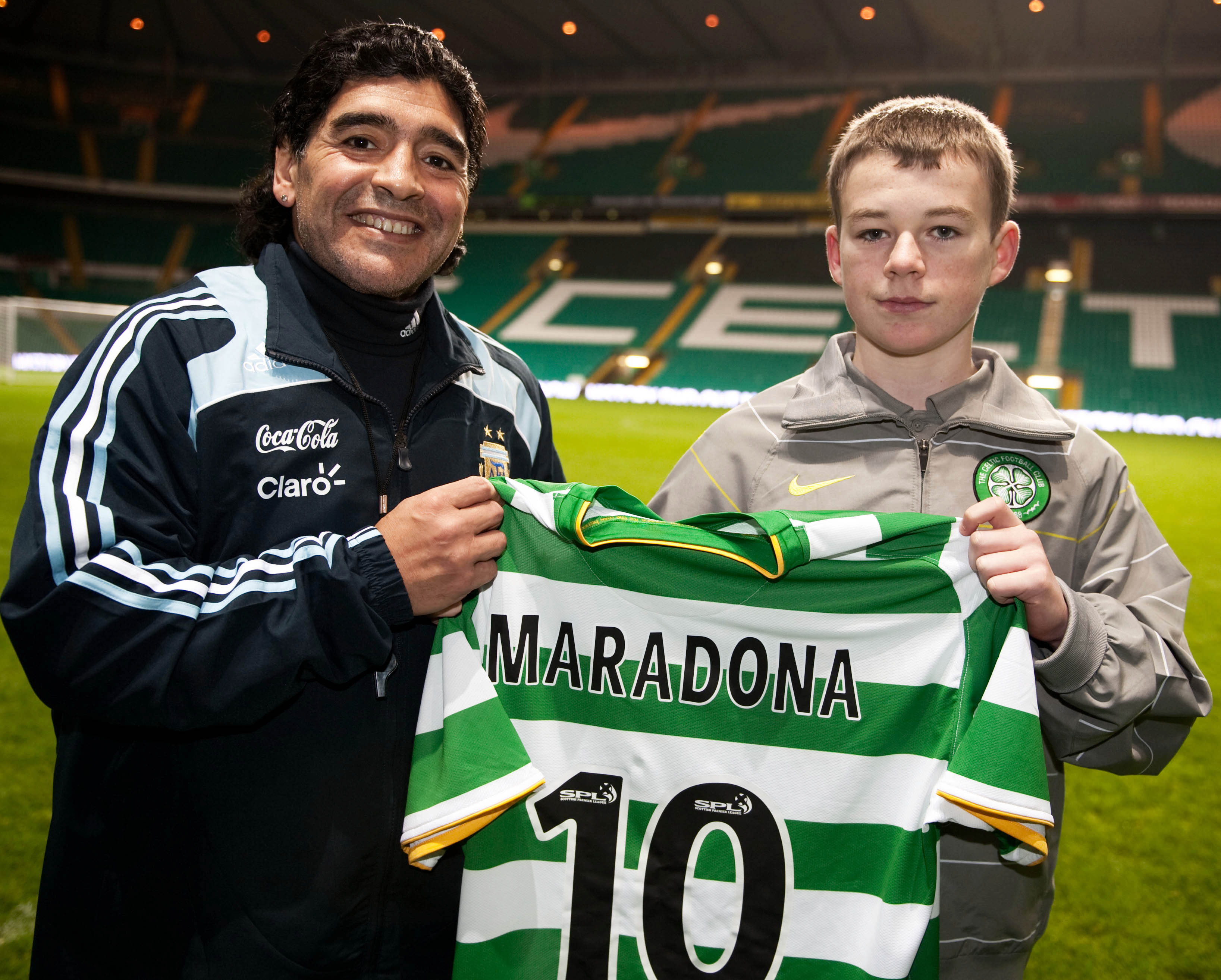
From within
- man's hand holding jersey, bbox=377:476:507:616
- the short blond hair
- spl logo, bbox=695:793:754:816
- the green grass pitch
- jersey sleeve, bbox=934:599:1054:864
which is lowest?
the green grass pitch

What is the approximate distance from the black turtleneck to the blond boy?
0.68m

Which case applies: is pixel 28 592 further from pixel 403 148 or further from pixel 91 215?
pixel 91 215

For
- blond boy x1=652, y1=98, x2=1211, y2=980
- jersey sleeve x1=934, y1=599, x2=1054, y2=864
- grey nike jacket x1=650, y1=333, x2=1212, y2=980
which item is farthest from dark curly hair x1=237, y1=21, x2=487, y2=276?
jersey sleeve x1=934, y1=599, x2=1054, y2=864

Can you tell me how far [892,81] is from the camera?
950 inches

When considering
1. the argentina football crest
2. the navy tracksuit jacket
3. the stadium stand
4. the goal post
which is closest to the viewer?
the navy tracksuit jacket

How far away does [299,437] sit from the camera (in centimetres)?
161

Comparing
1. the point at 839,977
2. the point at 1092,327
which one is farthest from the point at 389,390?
the point at 1092,327

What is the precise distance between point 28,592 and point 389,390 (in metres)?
0.71

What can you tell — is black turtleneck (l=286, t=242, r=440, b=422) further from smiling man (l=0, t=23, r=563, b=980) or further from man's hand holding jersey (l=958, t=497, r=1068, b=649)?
man's hand holding jersey (l=958, t=497, r=1068, b=649)

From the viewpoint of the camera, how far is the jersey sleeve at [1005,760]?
4.61 ft

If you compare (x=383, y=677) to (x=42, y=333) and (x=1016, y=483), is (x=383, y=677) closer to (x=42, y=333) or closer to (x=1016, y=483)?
(x=1016, y=483)

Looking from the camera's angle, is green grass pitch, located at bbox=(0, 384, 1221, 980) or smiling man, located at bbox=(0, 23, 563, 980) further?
green grass pitch, located at bbox=(0, 384, 1221, 980)

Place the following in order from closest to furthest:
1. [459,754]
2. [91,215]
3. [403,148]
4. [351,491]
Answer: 1. [459,754]
2. [351,491]
3. [403,148]
4. [91,215]

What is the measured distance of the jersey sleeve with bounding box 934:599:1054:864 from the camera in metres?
1.41
